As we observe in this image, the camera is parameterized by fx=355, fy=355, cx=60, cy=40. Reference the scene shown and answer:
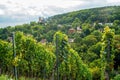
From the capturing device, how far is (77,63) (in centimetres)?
4409

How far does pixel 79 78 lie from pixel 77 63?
2196mm

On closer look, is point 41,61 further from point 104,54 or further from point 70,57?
point 104,54

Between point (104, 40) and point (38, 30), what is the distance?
326 ft

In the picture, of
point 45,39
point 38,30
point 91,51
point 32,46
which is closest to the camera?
point 32,46

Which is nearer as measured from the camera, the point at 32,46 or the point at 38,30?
the point at 32,46

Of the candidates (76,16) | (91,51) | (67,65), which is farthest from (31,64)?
(76,16)

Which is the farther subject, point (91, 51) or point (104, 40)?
A: point (91, 51)

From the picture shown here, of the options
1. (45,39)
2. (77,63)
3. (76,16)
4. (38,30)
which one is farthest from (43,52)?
(76,16)

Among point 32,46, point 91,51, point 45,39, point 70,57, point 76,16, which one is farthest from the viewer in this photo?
point 76,16

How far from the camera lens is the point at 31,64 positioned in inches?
1663

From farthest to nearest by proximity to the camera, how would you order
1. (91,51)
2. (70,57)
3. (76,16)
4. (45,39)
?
(76,16)
(45,39)
(91,51)
(70,57)

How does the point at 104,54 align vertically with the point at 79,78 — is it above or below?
above

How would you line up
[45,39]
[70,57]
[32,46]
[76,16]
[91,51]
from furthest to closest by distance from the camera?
[76,16]
[45,39]
[91,51]
[70,57]
[32,46]

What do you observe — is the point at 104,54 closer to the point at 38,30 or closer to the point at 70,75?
the point at 70,75
